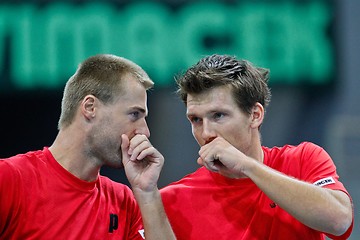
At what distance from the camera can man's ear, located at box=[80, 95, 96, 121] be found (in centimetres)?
446

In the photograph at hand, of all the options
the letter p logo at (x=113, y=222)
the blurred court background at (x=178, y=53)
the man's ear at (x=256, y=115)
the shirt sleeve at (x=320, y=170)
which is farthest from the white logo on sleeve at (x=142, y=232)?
the blurred court background at (x=178, y=53)

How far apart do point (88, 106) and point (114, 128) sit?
0.68 ft

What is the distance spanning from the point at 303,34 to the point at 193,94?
15.7 feet

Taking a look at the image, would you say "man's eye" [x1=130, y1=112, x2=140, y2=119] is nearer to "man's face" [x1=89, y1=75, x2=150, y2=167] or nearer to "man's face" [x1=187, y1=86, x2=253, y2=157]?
"man's face" [x1=89, y1=75, x2=150, y2=167]

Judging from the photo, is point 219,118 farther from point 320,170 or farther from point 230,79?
point 320,170

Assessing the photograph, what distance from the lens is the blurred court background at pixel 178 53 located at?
8797 millimetres

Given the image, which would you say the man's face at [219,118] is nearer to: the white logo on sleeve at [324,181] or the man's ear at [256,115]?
the man's ear at [256,115]

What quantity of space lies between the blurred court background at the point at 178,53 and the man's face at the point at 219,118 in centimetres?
443

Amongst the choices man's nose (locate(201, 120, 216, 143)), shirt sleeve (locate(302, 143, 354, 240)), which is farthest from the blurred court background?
man's nose (locate(201, 120, 216, 143))

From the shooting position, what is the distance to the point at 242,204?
172 inches

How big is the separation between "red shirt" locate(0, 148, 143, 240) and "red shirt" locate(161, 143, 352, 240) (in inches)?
11.3

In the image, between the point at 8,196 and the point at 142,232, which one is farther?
the point at 142,232

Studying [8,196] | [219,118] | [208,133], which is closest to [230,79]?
[219,118]

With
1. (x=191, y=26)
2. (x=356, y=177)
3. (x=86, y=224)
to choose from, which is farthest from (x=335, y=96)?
(x=86, y=224)
